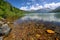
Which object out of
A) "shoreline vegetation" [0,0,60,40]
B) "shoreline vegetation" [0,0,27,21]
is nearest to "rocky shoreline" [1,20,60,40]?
"shoreline vegetation" [0,0,60,40]

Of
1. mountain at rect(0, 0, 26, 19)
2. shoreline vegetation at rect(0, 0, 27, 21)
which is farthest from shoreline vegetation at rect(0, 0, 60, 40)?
mountain at rect(0, 0, 26, 19)

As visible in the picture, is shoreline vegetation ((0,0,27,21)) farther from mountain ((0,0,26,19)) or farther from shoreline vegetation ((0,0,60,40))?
shoreline vegetation ((0,0,60,40))

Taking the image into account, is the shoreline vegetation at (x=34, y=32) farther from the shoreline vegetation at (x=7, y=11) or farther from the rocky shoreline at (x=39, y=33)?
the shoreline vegetation at (x=7, y=11)

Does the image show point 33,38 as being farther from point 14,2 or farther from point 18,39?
point 14,2

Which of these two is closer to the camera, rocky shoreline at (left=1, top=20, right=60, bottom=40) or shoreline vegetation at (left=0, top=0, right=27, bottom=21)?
rocky shoreline at (left=1, top=20, right=60, bottom=40)

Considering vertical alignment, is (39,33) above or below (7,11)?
below

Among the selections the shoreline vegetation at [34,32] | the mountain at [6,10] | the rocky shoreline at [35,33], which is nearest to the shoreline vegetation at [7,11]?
the mountain at [6,10]

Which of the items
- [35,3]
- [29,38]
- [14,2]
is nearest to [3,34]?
[29,38]

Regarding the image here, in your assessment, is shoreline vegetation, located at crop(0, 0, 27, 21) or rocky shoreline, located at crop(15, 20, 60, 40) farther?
shoreline vegetation, located at crop(0, 0, 27, 21)

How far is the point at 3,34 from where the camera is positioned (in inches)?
88.0

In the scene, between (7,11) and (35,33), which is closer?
(35,33)

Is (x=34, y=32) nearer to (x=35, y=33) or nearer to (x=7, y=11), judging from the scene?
(x=35, y=33)

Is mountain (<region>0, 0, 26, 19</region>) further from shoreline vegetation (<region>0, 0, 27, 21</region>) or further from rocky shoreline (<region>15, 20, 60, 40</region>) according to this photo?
rocky shoreline (<region>15, 20, 60, 40</region>)

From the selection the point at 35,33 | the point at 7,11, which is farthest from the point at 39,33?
the point at 7,11
